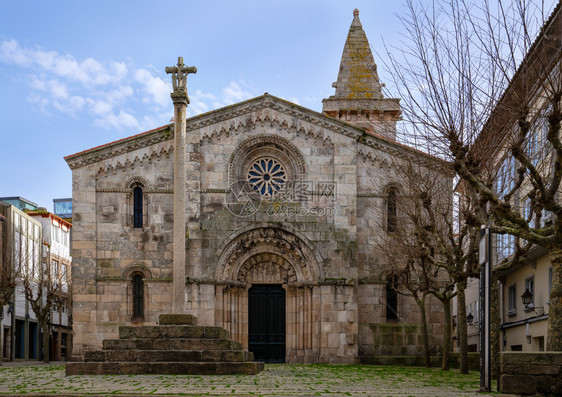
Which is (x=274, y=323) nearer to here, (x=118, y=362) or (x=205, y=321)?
(x=205, y=321)

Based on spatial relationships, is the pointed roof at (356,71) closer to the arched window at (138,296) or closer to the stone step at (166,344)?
the arched window at (138,296)

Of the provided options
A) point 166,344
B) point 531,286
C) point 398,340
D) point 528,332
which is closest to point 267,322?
point 398,340

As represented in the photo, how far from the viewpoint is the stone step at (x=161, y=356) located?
20.2m

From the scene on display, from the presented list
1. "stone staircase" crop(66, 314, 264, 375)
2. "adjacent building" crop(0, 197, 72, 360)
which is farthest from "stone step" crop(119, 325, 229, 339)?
"adjacent building" crop(0, 197, 72, 360)

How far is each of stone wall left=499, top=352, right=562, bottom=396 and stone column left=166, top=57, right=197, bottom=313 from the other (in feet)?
36.4

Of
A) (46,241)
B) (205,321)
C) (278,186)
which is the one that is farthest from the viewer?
(46,241)

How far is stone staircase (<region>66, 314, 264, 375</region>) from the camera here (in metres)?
19.8

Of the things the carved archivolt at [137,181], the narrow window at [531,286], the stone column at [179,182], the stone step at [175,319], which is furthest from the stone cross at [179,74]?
the narrow window at [531,286]

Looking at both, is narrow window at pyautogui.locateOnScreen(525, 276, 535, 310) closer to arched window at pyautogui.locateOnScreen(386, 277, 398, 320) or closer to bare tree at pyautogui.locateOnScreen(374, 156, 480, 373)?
bare tree at pyautogui.locateOnScreen(374, 156, 480, 373)

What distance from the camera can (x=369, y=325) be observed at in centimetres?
3328

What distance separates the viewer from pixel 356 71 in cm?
4853

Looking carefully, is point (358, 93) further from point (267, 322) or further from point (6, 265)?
point (6, 265)

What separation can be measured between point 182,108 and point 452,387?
12400 millimetres

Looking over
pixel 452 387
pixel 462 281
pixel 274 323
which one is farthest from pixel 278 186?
pixel 452 387
